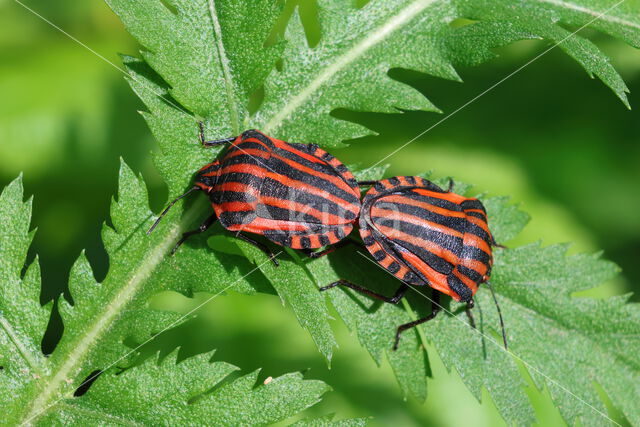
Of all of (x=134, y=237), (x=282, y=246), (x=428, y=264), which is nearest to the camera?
(x=134, y=237)

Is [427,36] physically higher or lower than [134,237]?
higher

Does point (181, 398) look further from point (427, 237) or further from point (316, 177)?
point (427, 237)

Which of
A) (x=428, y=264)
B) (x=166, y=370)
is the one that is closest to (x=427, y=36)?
(x=428, y=264)

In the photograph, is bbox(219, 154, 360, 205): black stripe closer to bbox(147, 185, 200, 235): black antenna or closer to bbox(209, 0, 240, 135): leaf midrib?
bbox(147, 185, 200, 235): black antenna

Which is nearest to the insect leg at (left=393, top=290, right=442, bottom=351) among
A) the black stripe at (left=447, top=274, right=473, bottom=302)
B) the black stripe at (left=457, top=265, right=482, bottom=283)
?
the black stripe at (left=447, top=274, right=473, bottom=302)

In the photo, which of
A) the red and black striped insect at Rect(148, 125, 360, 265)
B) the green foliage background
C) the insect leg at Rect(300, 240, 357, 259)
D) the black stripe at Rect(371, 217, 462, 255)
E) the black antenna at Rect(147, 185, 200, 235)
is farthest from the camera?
the green foliage background

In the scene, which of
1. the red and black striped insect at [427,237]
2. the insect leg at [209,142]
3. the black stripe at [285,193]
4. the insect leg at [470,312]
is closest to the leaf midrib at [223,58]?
the insect leg at [209,142]

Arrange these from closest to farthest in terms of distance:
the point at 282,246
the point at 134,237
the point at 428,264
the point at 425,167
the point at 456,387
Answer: the point at 134,237
the point at 282,246
the point at 428,264
the point at 456,387
the point at 425,167

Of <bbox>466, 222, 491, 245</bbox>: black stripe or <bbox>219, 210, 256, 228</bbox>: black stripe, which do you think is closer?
<bbox>219, 210, 256, 228</bbox>: black stripe

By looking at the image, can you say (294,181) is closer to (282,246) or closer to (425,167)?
(282,246)
